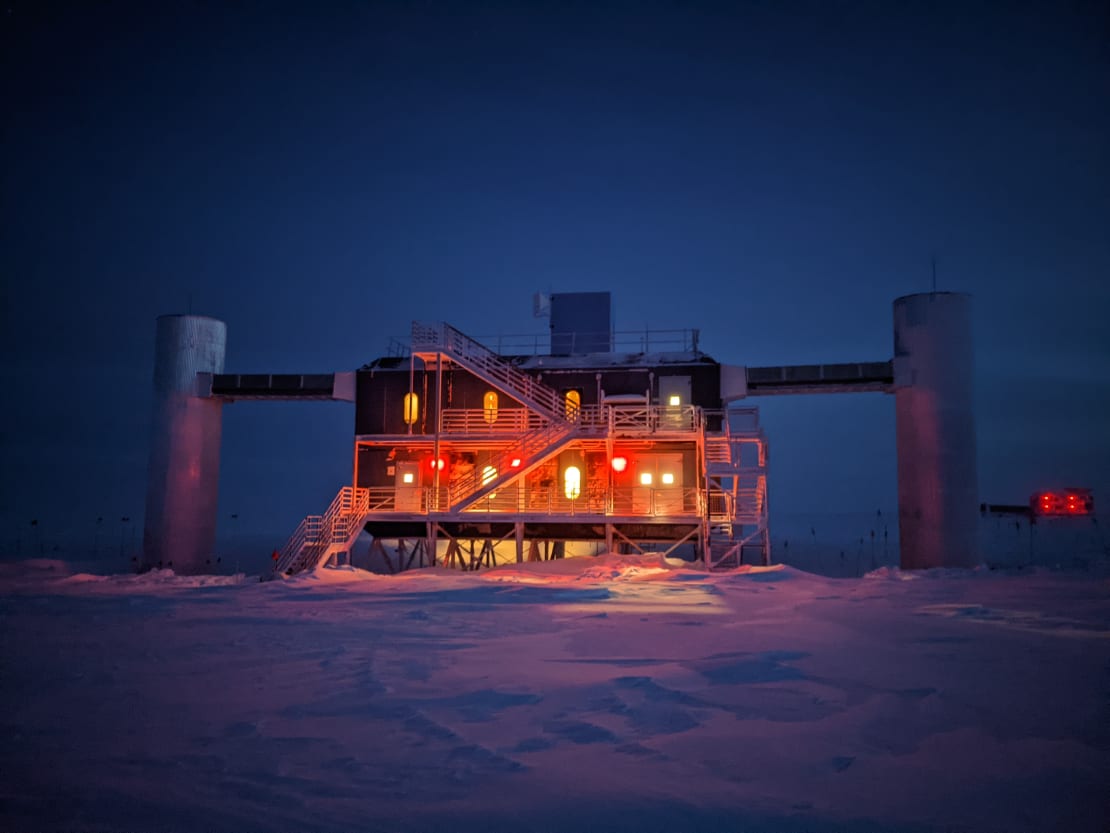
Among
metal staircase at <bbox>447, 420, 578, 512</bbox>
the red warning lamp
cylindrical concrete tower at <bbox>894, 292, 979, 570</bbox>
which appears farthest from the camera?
the red warning lamp

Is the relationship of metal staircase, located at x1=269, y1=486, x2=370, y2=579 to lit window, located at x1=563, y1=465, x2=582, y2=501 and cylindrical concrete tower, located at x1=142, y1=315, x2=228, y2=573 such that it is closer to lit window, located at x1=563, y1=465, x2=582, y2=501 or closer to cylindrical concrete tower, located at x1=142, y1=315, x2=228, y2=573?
cylindrical concrete tower, located at x1=142, y1=315, x2=228, y2=573

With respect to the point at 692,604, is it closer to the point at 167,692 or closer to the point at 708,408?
the point at 167,692

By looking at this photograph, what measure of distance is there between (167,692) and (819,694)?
7.48m

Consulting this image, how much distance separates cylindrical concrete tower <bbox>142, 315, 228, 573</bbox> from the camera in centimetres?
3362

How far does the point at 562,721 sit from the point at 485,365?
25.4m

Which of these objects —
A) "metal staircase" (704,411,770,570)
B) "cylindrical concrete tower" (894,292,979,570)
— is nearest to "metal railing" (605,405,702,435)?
"metal staircase" (704,411,770,570)

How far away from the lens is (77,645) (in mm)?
11719

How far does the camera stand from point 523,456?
29.8 m

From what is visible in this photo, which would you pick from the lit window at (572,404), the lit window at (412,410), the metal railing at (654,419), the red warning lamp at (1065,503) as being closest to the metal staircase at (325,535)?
the lit window at (412,410)

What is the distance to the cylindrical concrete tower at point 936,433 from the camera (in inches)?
1159

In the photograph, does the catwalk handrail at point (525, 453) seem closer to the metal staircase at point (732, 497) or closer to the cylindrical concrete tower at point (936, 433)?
the metal staircase at point (732, 497)

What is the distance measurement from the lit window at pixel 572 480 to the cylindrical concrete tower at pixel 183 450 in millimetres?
16042

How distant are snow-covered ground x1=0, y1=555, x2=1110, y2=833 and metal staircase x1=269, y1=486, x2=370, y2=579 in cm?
1286

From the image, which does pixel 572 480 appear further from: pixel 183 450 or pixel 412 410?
pixel 183 450
